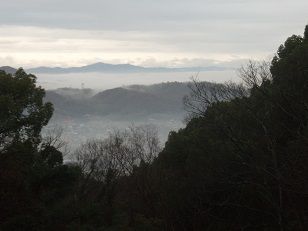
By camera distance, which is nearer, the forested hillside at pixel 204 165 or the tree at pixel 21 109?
the forested hillside at pixel 204 165

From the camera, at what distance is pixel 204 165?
17359 mm

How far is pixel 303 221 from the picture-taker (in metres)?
10.4

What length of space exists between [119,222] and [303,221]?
48.5 feet

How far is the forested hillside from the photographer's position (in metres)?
11.4

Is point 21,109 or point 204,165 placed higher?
point 21,109

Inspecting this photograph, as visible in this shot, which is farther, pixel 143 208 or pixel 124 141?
pixel 124 141

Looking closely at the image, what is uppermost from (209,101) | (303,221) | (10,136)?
(209,101)

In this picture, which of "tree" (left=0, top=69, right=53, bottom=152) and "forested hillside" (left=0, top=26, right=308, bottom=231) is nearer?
"forested hillside" (left=0, top=26, right=308, bottom=231)

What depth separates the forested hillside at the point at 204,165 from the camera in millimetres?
11391

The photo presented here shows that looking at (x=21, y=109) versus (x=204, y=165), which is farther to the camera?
(x=204, y=165)

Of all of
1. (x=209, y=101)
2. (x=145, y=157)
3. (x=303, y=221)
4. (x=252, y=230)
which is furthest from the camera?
(x=145, y=157)

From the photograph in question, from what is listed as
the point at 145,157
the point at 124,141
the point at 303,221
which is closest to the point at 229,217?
the point at 303,221

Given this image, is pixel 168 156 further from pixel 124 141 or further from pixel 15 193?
pixel 15 193

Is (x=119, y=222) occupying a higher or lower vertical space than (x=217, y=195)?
lower
